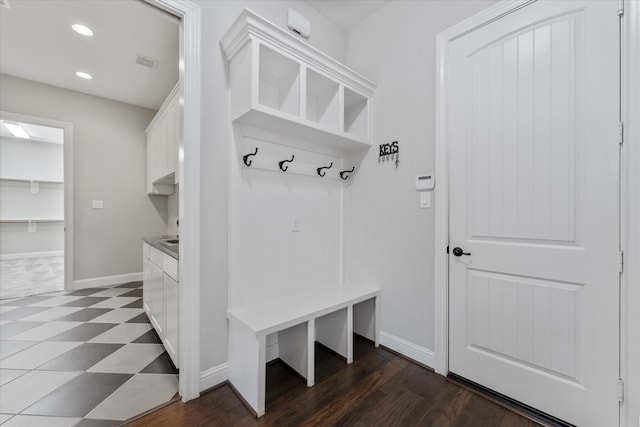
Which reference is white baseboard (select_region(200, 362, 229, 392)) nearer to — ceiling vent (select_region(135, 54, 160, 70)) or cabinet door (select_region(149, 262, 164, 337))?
cabinet door (select_region(149, 262, 164, 337))

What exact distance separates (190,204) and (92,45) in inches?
100.0

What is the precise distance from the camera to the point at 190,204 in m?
1.54

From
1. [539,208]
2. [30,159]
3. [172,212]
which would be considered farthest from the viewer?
[30,159]

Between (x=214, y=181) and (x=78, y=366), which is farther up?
(x=214, y=181)

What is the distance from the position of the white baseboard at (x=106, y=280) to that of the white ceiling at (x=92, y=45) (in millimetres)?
2735

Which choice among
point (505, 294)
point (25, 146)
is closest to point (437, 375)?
point (505, 294)

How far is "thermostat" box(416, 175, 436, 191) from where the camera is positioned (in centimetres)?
186

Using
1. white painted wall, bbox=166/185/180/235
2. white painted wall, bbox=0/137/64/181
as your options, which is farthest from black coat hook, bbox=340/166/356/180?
white painted wall, bbox=0/137/64/181

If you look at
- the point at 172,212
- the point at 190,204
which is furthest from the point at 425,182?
the point at 172,212

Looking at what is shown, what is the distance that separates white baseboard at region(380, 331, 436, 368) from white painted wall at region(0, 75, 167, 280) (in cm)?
408

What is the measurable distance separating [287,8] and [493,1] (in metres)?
1.44

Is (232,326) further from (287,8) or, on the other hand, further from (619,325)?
(287,8)

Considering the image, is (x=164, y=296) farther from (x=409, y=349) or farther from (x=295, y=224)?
(x=409, y=349)

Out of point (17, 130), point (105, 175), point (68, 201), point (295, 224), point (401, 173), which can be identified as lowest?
point (295, 224)
